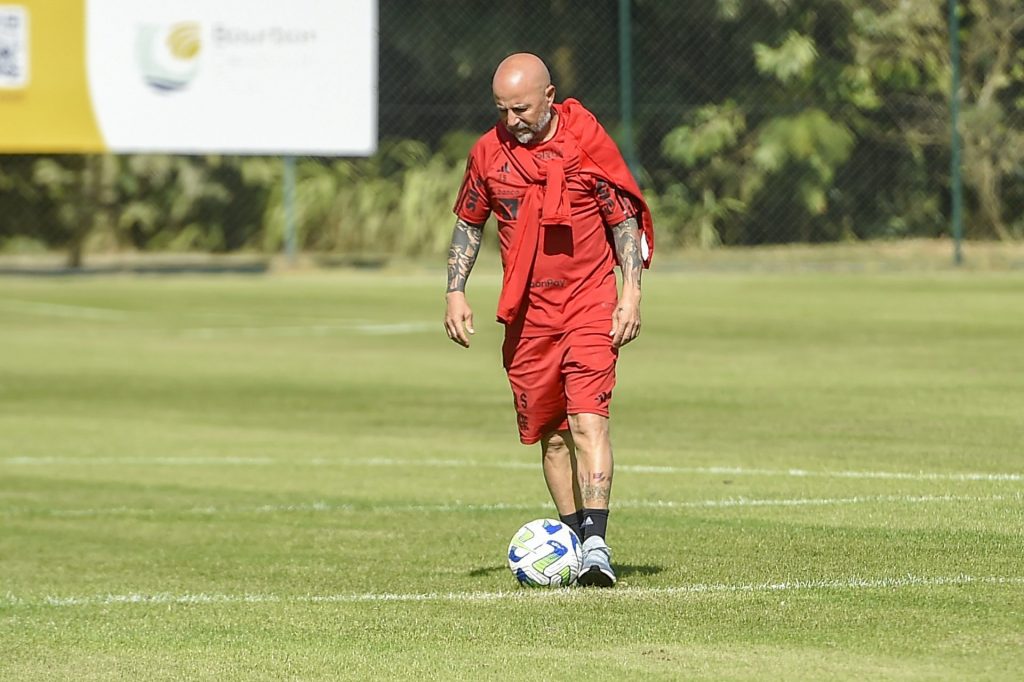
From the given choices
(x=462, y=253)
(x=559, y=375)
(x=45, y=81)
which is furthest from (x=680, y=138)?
(x=559, y=375)

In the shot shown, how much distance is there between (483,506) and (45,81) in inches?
874

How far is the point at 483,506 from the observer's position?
1030 cm

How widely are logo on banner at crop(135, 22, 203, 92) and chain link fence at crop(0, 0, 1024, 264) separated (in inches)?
107

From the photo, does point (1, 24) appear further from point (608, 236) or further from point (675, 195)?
point (608, 236)

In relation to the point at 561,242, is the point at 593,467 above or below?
below

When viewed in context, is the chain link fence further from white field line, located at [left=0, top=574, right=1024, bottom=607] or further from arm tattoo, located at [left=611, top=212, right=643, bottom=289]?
white field line, located at [left=0, top=574, right=1024, bottom=607]

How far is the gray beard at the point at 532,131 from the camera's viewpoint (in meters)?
7.79

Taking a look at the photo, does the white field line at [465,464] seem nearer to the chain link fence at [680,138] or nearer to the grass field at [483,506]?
the grass field at [483,506]

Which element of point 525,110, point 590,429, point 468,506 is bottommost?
point 468,506

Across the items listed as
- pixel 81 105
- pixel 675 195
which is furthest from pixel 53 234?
pixel 675 195

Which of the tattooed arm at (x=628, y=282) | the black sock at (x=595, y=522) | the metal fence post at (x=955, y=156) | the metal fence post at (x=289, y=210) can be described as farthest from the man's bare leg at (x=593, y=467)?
the metal fence post at (x=289, y=210)

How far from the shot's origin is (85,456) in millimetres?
13156

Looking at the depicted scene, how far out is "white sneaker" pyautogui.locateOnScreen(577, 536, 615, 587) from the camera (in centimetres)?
754

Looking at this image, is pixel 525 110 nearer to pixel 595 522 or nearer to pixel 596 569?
pixel 595 522
